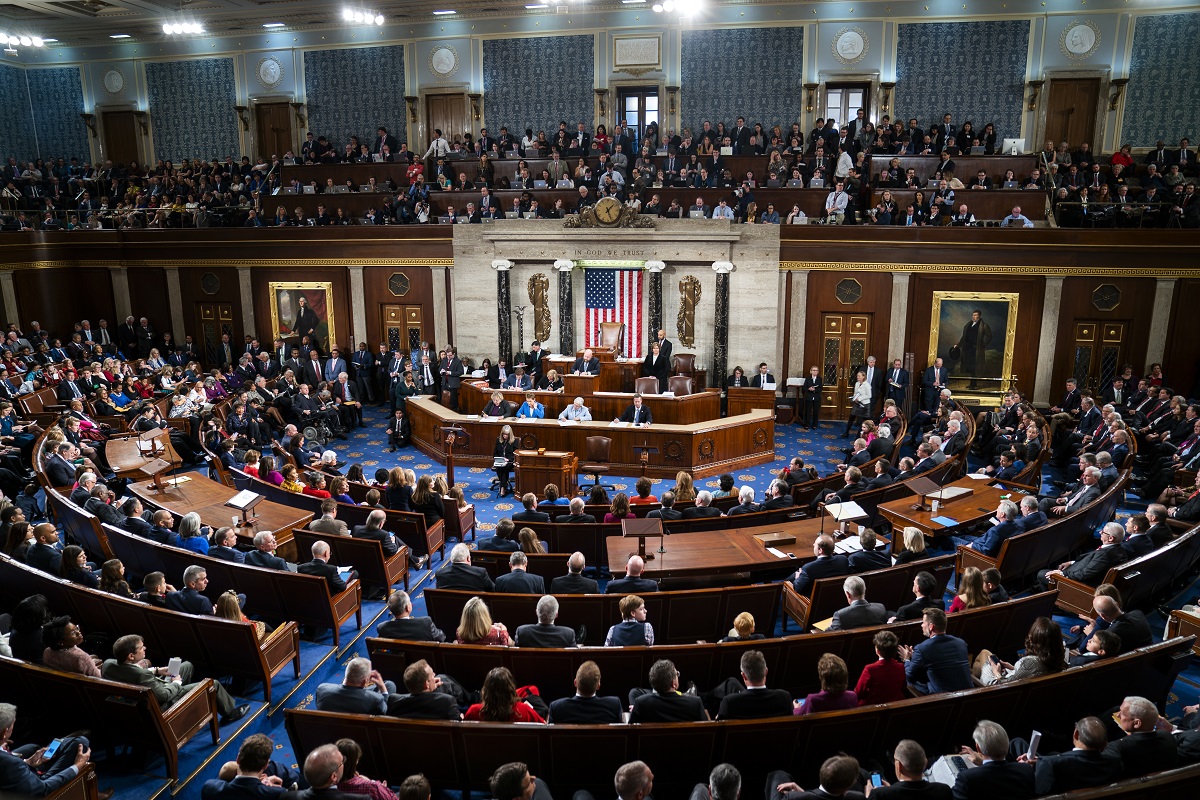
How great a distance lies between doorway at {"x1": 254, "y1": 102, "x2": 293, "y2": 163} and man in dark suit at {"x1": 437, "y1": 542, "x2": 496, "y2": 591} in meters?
20.6

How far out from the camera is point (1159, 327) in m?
16.0

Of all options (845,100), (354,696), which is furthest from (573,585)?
(845,100)

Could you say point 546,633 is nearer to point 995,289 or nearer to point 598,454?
point 598,454

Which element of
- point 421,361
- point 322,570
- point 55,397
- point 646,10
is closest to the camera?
point 322,570

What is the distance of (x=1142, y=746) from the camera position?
4441 millimetres

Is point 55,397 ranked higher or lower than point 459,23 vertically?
lower

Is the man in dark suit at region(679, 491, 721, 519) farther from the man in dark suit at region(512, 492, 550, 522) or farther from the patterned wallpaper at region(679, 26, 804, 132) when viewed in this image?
the patterned wallpaper at region(679, 26, 804, 132)

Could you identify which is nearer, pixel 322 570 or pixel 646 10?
pixel 322 570

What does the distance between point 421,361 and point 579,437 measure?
5.82 meters

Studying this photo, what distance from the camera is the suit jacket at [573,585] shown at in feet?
23.1

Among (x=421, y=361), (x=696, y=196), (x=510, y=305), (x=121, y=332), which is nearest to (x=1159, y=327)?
(x=696, y=196)

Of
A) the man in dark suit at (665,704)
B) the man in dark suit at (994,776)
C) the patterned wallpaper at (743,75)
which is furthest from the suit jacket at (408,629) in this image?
the patterned wallpaper at (743,75)

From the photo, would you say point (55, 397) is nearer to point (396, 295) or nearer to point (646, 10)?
point (396, 295)

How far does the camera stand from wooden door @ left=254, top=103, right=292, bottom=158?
947 inches
